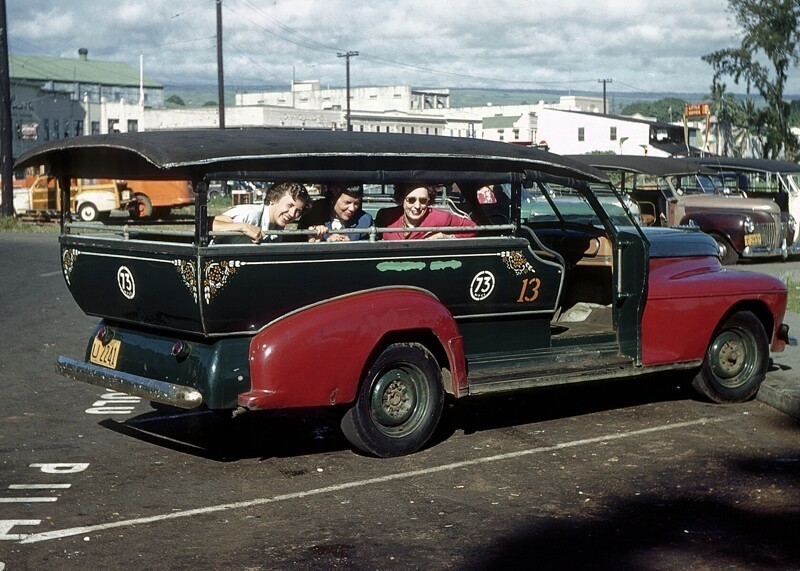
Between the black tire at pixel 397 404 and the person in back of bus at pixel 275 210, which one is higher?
the person in back of bus at pixel 275 210

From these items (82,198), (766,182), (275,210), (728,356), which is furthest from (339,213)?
(82,198)

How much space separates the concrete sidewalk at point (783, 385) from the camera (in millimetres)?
8727

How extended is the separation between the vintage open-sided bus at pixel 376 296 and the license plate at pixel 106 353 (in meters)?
0.01

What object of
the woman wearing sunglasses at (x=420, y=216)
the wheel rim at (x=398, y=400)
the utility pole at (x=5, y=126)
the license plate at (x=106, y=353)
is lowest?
the wheel rim at (x=398, y=400)

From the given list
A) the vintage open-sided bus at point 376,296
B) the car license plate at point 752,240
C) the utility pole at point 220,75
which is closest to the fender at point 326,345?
the vintage open-sided bus at point 376,296

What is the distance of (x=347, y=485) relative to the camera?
6598 millimetres

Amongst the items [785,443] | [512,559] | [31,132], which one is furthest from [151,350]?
[31,132]

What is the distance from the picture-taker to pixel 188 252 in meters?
6.54

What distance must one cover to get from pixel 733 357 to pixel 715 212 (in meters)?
14.0

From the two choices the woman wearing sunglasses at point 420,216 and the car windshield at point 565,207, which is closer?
the woman wearing sunglasses at point 420,216

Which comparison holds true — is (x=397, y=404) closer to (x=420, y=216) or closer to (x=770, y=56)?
(x=420, y=216)

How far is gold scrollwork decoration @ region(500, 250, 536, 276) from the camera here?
770 centimetres

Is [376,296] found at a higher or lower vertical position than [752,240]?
higher

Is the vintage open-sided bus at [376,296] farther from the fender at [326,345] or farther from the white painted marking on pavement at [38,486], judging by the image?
the white painted marking on pavement at [38,486]
